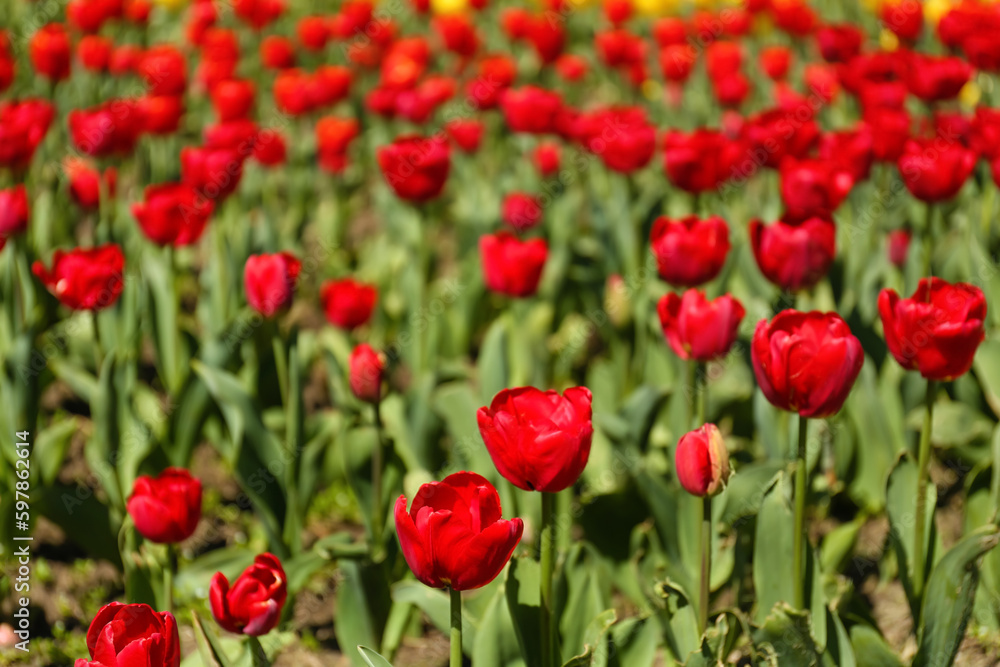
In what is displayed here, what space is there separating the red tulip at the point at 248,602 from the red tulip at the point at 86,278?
952 millimetres

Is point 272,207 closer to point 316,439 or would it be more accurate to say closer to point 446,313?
point 446,313

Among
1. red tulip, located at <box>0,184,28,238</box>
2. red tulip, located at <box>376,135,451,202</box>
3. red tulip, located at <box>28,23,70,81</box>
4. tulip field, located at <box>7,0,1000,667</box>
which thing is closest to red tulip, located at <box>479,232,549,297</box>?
tulip field, located at <box>7,0,1000,667</box>

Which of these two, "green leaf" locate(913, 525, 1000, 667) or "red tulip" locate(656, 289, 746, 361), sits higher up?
"red tulip" locate(656, 289, 746, 361)

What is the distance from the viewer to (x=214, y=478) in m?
3.02

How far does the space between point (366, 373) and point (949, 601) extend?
108 cm

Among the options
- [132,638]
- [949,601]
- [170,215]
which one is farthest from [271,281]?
[949,601]

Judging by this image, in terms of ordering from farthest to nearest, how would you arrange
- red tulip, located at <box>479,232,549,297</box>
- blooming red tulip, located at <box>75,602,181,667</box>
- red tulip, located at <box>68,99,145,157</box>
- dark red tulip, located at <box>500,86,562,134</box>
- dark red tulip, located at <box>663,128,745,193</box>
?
dark red tulip, located at <box>500,86,562,134</box>
red tulip, located at <box>68,99,145,157</box>
dark red tulip, located at <box>663,128,745,193</box>
red tulip, located at <box>479,232,549,297</box>
blooming red tulip, located at <box>75,602,181,667</box>

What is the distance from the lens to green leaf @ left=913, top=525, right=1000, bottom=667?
1.70m

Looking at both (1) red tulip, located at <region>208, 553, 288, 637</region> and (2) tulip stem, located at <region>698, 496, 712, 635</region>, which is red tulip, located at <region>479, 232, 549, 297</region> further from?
(1) red tulip, located at <region>208, 553, 288, 637</region>

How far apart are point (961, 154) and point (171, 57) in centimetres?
299

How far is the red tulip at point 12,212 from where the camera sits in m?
2.67

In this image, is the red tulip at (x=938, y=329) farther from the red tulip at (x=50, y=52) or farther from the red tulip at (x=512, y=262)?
the red tulip at (x=50, y=52)

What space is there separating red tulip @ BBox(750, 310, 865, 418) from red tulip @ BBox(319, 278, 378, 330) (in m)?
1.23

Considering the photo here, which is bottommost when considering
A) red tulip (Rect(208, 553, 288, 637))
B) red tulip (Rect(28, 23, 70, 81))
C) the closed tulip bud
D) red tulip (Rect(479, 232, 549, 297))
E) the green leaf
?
the green leaf
